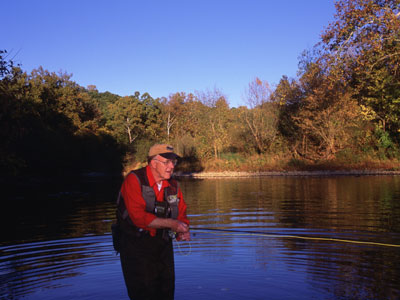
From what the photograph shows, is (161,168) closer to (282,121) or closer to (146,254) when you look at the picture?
(146,254)

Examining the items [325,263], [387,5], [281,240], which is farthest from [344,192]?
[325,263]

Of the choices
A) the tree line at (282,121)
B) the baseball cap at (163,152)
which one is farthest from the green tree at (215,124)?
the baseball cap at (163,152)

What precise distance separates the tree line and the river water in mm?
7721

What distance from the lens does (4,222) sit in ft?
44.6

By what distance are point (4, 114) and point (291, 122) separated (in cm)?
2797

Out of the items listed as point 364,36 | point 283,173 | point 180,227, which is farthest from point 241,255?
point 283,173

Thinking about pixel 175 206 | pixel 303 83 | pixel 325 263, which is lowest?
pixel 325 263

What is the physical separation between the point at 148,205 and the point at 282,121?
121 ft

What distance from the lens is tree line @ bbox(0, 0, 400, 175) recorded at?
19.5m

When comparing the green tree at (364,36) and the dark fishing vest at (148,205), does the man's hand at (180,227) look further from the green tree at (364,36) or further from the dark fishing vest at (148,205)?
the green tree at (364,36)

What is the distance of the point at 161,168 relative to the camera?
3.97 meters

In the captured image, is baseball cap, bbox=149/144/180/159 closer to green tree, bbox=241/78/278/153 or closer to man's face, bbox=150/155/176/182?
man's face, bbox=150/155/176/182

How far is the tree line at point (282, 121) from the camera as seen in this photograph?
19.5m

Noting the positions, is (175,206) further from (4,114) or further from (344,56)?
(344,56)
